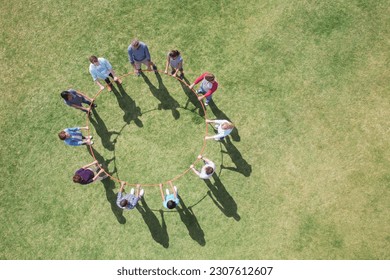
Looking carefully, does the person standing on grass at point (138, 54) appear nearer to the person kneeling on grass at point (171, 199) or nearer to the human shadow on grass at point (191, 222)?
the person kneeling on grass at point (171, 199)

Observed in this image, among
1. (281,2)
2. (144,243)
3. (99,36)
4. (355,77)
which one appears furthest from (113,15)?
(355,77)

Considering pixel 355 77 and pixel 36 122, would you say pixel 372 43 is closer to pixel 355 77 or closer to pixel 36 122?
pixel 355 77

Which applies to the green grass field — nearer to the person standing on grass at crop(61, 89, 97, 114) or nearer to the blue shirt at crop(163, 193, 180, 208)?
the person standing on grass at crop(61, 89, 97, 114)

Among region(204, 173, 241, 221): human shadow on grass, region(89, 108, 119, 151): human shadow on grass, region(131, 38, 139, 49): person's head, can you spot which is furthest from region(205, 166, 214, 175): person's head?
region(131, 38, 139, 49): person's head

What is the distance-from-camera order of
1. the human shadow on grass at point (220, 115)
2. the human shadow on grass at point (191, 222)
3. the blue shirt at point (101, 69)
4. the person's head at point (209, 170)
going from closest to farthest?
the person's head at point (209, 170) < the blue shirt at point (101, 69) < the human shadow on grass at point (191, 222) < the human shadow on grass at point (220, 115)

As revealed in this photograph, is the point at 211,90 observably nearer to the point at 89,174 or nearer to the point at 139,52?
the point at 139,52

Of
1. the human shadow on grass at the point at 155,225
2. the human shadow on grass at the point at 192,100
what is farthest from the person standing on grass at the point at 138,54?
the human shadow on grass at the point at 155,225
